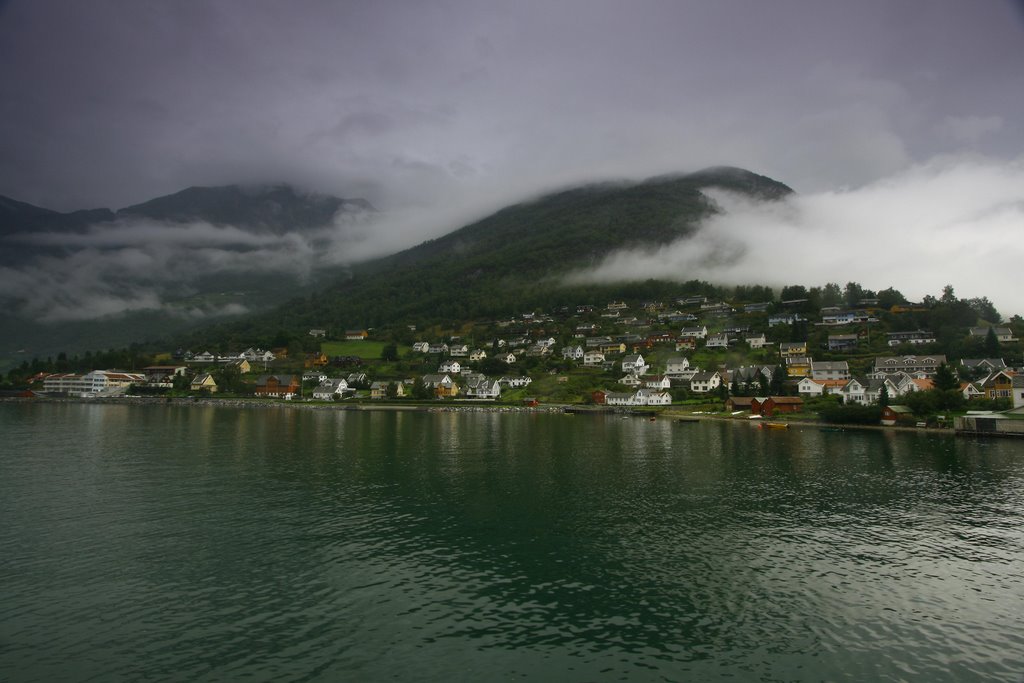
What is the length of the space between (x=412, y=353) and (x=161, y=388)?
62167mm

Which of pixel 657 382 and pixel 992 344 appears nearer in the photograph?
pixel 992 344

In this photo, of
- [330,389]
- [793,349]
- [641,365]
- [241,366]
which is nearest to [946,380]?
[793,349]

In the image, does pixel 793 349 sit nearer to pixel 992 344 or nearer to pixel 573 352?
pixel 992 344

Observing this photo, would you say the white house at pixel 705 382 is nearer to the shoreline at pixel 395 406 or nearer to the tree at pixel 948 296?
the shoreline at pixel 395 406

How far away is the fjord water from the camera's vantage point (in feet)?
47.5

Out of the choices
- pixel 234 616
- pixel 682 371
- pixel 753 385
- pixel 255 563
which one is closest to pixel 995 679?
pixel 234 616

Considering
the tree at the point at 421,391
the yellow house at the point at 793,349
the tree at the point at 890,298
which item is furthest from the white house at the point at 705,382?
the tree at the point at 890,298

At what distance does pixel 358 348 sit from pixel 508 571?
153903mm

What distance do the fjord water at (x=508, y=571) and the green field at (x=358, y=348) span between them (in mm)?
117849

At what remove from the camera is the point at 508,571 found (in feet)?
67.4

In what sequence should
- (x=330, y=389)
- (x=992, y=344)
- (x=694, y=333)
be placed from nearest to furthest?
(x=992, y=344) < (x=330, y=389) < (x=694, y=333)

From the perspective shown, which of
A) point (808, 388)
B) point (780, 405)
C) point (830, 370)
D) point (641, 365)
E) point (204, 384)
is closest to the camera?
point (780, 405)

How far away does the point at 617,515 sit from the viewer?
2831 cm

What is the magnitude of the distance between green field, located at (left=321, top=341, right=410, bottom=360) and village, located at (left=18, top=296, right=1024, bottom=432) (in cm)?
59
